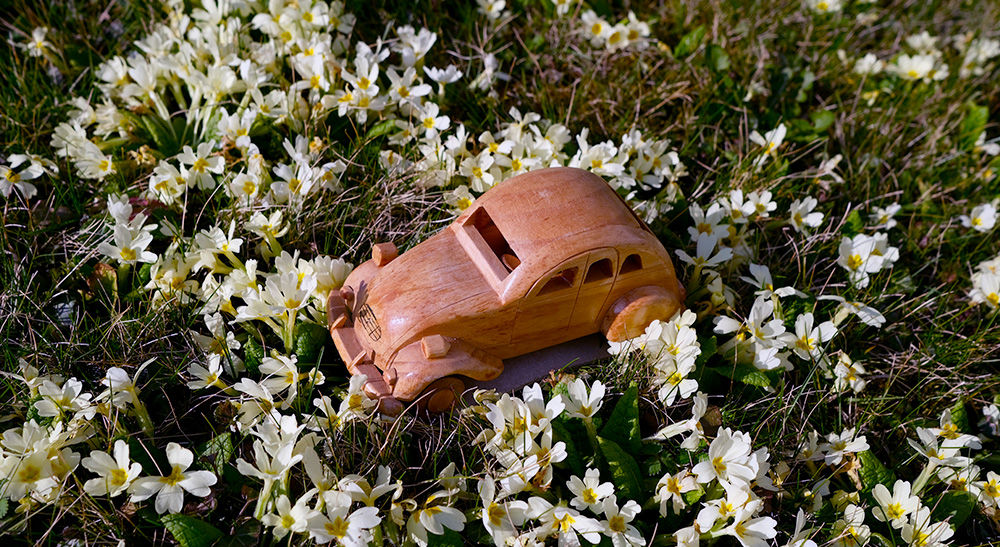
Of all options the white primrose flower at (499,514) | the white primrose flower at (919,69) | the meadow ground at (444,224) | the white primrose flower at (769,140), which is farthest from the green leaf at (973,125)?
the white primrose flower at (499,514)

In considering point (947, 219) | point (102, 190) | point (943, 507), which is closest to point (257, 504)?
point (102, 190)

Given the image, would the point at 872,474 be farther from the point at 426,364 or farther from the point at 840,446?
the point at 426,364

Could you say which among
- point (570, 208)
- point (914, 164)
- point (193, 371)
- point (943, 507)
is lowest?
point (943, 507)

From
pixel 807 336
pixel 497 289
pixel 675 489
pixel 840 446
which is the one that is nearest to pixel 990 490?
pixel 840 446

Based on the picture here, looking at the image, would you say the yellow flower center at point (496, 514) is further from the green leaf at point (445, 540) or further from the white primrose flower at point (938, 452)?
the white primrose flower at point (938, 452)

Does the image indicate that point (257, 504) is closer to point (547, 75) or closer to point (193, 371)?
point (193, 371)

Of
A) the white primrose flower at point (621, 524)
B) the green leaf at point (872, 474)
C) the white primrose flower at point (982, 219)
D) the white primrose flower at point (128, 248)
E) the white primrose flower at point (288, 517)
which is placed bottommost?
the green leaf at point (872, 474)
